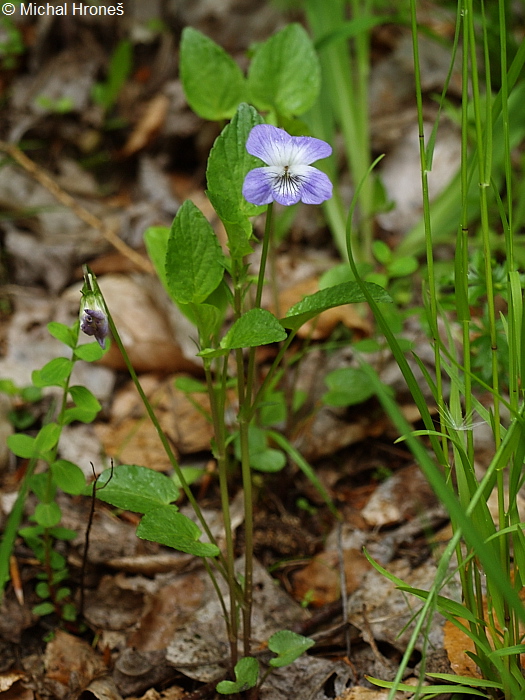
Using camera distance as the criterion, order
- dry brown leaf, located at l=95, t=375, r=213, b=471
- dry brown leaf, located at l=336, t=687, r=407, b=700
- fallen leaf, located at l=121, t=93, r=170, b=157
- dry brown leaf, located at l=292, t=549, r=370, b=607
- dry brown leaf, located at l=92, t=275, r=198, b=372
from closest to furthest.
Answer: dry brown leaf, located at l=336, t=687, r=407, b=700, dry brown leaf, located at l=292, t=549, r=370, b=607, dry brown leaf, located at l=95, t=375, r=213, b=471, dry brown leaf, located at l=92, t=275, r=198, b=372, fallen leaf, located at l=121, t=93, r=170, b=157

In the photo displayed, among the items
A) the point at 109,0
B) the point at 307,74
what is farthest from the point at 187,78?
the point at 109,0

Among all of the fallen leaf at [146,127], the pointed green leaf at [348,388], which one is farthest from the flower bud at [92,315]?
the fallen leaf at [146,127]

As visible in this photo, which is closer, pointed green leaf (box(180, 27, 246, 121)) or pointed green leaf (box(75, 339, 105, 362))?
pointed green leaf (box(75, 339, 105, 362))

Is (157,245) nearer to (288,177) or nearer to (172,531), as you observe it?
(288,177)

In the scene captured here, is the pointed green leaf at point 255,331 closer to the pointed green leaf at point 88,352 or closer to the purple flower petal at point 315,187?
the purple flower petal at point 315,187

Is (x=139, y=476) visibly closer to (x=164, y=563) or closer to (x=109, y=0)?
(x=164, y=563)

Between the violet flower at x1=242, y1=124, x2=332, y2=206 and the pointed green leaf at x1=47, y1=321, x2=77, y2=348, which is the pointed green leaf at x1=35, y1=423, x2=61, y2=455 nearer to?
the pointed green leaf at x1=47, y1=321, x2=77, y2=348

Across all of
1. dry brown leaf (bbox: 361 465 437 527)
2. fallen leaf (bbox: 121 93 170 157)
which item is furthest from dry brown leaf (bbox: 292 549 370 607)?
fallen leaf (bbox: 121 93 170 157)
